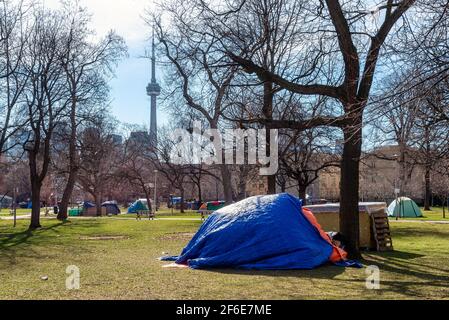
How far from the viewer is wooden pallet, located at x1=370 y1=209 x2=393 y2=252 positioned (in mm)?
17484

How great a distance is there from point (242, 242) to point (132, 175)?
54.9 metres

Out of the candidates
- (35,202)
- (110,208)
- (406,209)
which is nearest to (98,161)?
(110,208)

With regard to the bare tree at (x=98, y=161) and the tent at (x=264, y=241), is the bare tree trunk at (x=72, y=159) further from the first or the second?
the tent at (x=264, y=241)

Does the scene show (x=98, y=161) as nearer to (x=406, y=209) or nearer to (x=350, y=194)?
(x=406, y=209)

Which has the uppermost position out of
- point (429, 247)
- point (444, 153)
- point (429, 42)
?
point (429, 42)

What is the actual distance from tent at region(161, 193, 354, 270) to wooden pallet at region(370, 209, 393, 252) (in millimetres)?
4332

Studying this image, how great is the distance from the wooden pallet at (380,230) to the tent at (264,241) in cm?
433

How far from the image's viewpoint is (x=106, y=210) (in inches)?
2564

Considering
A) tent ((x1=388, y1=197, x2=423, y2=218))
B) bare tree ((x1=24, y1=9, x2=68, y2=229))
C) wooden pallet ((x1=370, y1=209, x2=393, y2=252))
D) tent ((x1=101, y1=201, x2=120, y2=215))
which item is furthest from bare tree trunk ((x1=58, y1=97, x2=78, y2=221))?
tent ((x1=388, y1=197, x2=423, y2=218))

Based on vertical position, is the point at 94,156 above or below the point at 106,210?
above

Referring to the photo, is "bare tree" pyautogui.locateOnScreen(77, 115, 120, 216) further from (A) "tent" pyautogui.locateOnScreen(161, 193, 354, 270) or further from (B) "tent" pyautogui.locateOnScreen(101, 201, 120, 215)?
(A) "tent" pyautogui.locateOnScreen(161, 193, 354, 270)

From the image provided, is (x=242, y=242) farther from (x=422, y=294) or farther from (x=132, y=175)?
(x=132, y=175)
